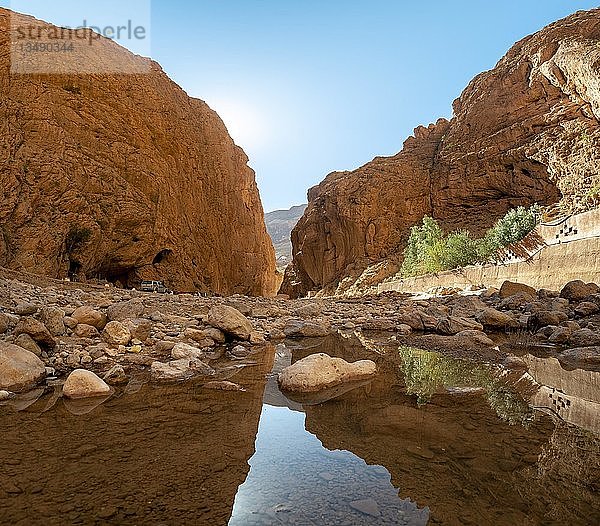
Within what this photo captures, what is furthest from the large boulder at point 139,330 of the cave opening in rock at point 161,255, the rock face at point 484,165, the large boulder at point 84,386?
the rock face at point 484,165

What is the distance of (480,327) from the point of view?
661 cm

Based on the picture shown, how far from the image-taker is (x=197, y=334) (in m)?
4.91

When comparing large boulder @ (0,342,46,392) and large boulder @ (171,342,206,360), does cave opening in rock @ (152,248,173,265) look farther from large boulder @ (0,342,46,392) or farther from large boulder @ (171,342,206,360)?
large boulder @ (0,342,46,392)

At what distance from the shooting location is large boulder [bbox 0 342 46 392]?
2.87 metres

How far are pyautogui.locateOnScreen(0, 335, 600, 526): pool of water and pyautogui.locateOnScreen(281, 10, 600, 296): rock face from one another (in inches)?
1018

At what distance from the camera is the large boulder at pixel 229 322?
5285mm

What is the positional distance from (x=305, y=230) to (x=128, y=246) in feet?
85.3

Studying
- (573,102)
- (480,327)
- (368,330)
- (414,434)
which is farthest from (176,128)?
(573,102)

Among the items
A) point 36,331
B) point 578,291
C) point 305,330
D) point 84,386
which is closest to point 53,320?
point 36,331

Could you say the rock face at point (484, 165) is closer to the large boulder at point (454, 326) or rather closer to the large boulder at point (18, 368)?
the large boulder at point (454, 326)

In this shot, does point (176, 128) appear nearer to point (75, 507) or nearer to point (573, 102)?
point (75, 507)

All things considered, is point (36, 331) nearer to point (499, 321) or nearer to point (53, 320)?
point (53, 320)

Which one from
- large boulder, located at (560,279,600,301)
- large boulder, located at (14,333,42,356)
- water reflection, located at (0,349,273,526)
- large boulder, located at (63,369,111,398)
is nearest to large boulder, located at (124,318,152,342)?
large boulder, located at (14,333,42,356)

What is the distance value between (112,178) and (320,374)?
1653 centimetres
